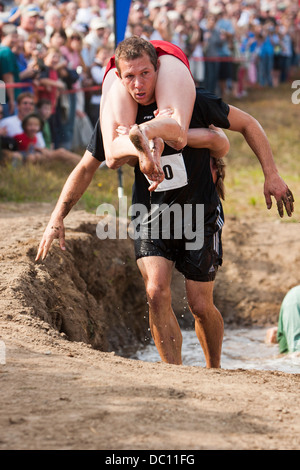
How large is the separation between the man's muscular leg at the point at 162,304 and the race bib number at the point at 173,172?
0.45 meters

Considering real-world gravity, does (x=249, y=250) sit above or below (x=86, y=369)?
below

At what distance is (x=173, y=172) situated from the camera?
447cm

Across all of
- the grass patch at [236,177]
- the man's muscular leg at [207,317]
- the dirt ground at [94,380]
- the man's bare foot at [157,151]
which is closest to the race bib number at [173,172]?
the man's muscular leg at [207,317]

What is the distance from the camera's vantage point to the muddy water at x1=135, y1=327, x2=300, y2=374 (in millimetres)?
6535

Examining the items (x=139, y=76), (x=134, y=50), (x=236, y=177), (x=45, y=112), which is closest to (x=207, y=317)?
(x=139, y=76)

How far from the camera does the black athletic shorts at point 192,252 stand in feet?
15.3

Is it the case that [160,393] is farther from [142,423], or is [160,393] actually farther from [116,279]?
[116,279]

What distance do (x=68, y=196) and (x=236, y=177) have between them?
7246mm

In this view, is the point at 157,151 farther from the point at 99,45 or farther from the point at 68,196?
the point at 99,45

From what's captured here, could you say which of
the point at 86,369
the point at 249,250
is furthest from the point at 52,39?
the point at 86,369

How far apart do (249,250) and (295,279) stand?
2.11 feet

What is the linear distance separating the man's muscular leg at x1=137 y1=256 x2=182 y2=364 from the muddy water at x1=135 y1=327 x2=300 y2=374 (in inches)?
73.0

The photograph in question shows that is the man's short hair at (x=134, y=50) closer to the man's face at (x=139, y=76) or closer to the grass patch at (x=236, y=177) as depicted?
the man's face at (x=139, y=76)

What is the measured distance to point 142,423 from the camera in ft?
9.72
